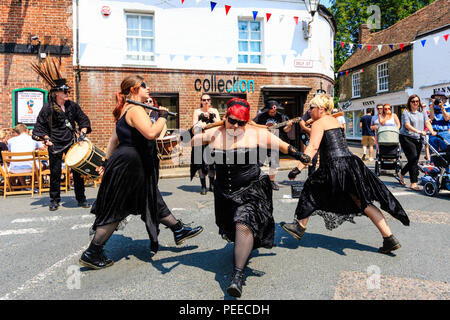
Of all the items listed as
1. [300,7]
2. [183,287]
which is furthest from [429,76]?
[183,287]

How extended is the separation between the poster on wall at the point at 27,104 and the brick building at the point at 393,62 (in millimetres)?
13893

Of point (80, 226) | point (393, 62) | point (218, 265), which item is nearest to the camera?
point (218, 265)

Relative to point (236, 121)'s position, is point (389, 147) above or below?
below

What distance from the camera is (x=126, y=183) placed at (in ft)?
11.1

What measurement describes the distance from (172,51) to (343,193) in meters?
10.4

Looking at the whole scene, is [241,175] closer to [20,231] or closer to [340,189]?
[340,189]

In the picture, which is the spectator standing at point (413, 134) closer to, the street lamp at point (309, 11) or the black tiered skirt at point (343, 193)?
the black tiered skirt at point (343, 193)

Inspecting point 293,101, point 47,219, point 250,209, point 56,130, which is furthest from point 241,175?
point 293,101

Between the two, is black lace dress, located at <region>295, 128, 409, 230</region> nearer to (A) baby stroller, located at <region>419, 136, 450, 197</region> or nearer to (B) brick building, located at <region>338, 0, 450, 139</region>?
(A) baby stroller, located at <region>419, 136, 450, 197</region>

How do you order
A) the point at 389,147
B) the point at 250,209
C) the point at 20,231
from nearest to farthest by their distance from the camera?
1. the point at 250,209
2. the point at 20,231
3. the point at 389,147

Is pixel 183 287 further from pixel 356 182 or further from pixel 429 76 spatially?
pixel 429 76

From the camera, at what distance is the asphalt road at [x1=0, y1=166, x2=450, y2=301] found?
2902mm

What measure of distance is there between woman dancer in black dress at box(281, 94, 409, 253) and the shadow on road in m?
0.77

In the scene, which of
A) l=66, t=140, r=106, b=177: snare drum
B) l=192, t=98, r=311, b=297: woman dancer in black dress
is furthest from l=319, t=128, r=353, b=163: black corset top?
l=66, t=140, r=106, b=177: snare drum
